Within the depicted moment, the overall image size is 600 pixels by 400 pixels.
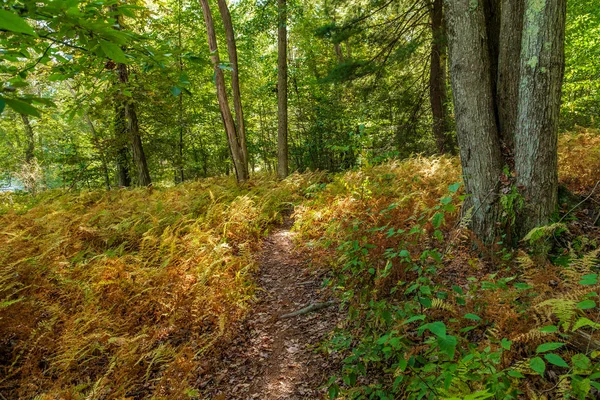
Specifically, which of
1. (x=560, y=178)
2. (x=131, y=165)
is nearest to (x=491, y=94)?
(x=560, y=178)

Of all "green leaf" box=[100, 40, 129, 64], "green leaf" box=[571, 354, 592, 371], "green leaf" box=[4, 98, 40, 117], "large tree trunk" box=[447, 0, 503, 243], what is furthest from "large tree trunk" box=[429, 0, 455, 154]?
"green leaf" box=[4, 98, 40, 117]

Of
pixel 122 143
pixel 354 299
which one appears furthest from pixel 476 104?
pixel 122 143

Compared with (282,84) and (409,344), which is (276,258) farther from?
(282,84)

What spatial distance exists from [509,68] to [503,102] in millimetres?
370

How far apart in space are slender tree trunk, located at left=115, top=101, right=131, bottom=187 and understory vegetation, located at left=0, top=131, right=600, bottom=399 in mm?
3905

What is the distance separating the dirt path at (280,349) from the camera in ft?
10.1

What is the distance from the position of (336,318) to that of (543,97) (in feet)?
10.5

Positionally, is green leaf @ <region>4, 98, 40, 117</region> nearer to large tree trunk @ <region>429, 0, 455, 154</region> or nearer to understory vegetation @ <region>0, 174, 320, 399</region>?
understory vegetation @ <region>0, 174, 320, 399</region>

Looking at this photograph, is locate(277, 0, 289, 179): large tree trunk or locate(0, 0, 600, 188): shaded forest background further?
locate(277, 0, 289, 179): large tree trunk

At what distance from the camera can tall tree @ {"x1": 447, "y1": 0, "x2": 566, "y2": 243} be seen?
10.2ft

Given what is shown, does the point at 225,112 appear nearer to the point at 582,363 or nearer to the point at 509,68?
the point at 509,68

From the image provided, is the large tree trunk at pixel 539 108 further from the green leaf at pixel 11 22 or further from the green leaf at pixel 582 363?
the green leaf at pixel 11 22

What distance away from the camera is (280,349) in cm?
363

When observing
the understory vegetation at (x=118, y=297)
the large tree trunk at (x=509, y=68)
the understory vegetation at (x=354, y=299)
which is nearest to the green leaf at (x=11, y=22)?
the understory vegetation at (x=354, y=299)
